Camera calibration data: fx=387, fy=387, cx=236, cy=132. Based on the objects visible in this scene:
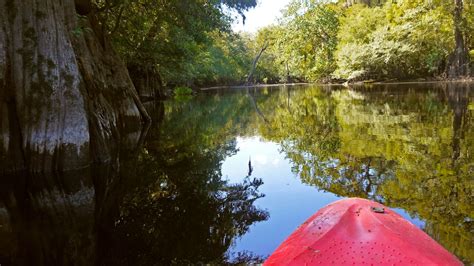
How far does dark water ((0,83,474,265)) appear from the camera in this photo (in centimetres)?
338

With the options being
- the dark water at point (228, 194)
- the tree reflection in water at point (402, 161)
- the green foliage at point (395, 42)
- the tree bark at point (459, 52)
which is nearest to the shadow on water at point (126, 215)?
the dark water at point (228, 194)

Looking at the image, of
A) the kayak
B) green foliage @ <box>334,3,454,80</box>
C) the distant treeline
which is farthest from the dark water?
green foliage @ <box>334,3,454,80</box>

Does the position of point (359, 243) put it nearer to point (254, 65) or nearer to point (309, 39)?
point (309, 39)

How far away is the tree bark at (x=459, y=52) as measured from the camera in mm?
28703

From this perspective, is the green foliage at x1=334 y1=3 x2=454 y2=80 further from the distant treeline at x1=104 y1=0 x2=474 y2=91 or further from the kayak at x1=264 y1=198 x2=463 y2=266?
the kayak at x1=264 y1=198 x2=463 y2=266

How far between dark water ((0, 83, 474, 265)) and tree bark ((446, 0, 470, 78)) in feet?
76.0

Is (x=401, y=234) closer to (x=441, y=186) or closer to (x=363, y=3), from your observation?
(x=441, y=186)

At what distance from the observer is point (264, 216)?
416cm

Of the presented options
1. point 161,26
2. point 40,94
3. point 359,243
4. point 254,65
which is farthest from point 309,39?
point 359,243

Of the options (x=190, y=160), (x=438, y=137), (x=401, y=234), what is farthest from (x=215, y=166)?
(x=401, y=234)

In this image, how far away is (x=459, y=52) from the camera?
28.4m

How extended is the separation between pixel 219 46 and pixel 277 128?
39.8 m

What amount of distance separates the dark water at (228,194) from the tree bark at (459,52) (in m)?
23.2

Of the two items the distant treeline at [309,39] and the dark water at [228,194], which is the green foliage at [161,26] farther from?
the dark water at [228,194]
